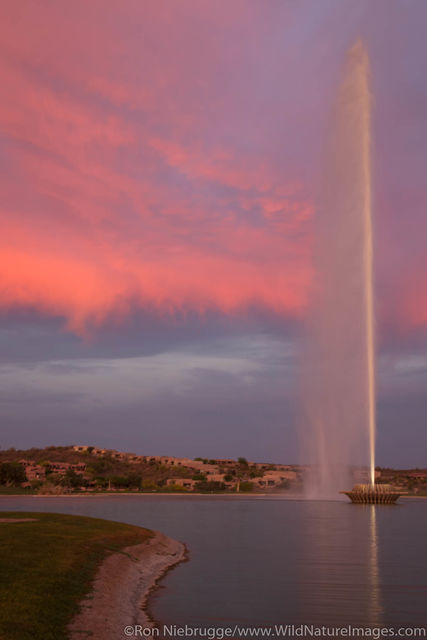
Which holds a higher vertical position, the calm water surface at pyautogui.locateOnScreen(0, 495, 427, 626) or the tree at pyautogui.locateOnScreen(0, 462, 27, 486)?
the tree at pyautogui.locateOnScreen(0, 462, 27, 486)

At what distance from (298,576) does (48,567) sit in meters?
9.55

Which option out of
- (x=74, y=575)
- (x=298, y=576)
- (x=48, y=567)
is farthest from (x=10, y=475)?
(x=74, y=575)

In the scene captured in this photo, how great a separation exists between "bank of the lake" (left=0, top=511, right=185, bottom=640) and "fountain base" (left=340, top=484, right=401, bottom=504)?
4266 centimetres

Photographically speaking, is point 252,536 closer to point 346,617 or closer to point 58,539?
point 58,539

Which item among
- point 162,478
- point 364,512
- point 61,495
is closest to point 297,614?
point 364,512

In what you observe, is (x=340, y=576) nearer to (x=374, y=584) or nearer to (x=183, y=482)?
(x=374, y=584)

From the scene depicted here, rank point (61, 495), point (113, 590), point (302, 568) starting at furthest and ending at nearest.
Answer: point (61, 495)
point (302, 568)
point (113, 590)

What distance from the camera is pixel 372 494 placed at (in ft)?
237

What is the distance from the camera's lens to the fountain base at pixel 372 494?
237 feet

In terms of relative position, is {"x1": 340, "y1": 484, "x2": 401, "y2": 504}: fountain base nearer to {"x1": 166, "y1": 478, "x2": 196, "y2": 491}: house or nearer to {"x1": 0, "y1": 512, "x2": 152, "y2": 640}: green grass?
{"x1": 0, "y1": 512, "x2": 152, "y2": 640}: green grass

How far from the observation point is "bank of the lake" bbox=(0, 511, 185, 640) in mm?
15016

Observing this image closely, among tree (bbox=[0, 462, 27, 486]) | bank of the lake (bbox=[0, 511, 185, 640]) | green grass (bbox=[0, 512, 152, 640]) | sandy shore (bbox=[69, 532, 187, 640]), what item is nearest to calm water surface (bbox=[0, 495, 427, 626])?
sandy shore (bbox=[69, 532, 187, 640])

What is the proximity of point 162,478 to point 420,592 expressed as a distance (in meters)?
130

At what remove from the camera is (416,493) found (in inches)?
4569
